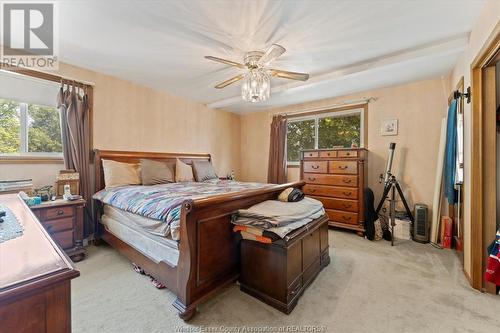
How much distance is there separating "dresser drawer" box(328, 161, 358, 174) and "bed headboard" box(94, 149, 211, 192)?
8.20 feet

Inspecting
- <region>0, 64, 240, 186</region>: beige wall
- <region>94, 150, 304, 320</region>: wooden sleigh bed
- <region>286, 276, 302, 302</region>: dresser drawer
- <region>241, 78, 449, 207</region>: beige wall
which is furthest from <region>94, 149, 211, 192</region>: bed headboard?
<region>241, 78, 449, 207</region>: beige wall

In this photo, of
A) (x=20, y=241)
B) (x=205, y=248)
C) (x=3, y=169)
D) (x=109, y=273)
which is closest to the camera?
(x=20, y=241)

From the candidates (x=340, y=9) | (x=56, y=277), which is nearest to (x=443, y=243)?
(x=340, y=9)

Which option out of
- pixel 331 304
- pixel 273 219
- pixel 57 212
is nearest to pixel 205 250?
pixel 273 219

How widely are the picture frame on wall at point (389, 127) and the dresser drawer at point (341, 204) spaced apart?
130 centimetres

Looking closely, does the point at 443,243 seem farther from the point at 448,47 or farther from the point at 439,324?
the point at 448,47

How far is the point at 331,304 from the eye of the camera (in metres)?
1.81

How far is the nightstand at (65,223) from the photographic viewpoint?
2.36 m

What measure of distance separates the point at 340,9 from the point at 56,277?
2446 mm

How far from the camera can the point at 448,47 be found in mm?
2396

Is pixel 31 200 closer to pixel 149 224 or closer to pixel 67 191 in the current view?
pixel 67 191

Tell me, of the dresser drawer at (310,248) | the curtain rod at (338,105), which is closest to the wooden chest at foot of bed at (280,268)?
the dresser drawer at (310,248)

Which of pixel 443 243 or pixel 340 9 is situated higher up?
pixel 340 9

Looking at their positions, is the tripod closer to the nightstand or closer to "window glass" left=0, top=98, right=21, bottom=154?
the nightstand
